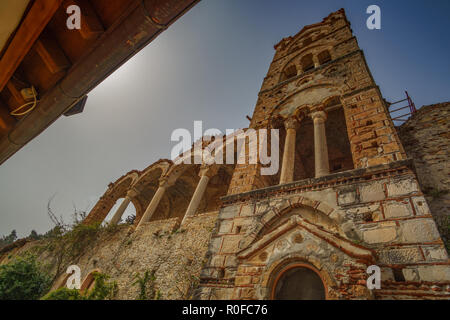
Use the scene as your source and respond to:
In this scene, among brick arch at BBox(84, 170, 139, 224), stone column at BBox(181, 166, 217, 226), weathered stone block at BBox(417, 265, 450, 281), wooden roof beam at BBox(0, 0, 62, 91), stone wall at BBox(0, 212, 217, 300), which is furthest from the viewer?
brick arch at BBox(84, 170, 139, 224)

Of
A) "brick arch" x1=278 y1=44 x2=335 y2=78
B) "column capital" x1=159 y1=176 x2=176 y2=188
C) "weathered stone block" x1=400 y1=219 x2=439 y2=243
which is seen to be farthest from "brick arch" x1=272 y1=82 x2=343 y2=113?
"column capital" x1=159 y1=176 x2=176 y2=188

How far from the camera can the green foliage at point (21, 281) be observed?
802cm

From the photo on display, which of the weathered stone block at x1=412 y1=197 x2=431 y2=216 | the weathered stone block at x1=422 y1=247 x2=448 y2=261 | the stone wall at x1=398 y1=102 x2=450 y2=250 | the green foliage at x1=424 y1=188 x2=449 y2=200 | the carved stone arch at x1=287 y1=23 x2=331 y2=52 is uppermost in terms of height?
the carved stone arch at x1=287 y1=23 x2=331 y2=52

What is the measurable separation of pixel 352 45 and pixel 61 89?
31.7 ft

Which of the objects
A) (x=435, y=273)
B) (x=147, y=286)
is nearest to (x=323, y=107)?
(x=435, y=273)

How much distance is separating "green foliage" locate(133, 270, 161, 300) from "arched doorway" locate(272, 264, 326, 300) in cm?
445

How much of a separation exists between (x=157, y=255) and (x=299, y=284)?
6.25 m

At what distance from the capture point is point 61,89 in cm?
183

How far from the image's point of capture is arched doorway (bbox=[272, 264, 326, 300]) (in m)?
3.16

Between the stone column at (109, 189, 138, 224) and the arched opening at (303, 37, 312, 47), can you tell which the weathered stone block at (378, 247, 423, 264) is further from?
the stone column at (109, 189, 138, 224)

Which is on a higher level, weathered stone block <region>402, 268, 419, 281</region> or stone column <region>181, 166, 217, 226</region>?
stone column <region>181, 166, 217, 226</region>

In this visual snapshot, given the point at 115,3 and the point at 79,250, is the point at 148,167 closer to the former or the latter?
the point at 79,250

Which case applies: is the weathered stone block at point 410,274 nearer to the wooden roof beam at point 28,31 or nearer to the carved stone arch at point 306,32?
the wooden roof beam at point 28,31

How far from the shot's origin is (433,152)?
6.47 meters
